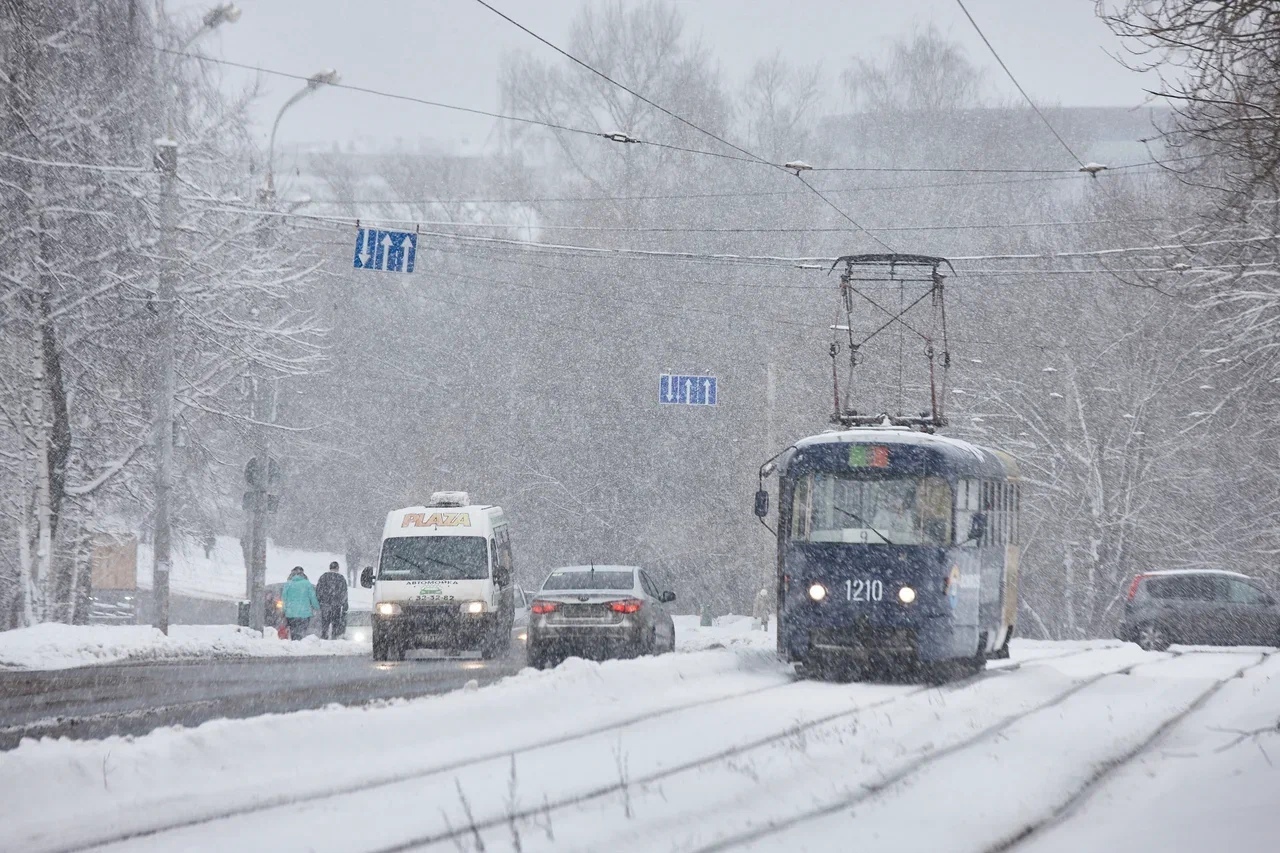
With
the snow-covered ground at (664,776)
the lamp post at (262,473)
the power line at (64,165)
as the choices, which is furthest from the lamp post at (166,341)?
the snow-covered ground at (664,776)

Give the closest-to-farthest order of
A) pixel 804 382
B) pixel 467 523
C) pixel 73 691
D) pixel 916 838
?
pixel 916 838 < pixel 73 691 < pixel 467 523 < pixel 804 382

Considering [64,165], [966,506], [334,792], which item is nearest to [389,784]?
[334,792]

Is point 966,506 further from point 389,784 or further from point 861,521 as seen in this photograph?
point 389,784

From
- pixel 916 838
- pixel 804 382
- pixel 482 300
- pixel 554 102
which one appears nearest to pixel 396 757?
pixel 916 838

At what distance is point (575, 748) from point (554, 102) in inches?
1673

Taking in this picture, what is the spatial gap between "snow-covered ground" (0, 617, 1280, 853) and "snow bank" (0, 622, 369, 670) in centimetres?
873

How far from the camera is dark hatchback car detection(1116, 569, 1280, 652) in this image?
2719cm

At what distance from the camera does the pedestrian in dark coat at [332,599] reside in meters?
30.6

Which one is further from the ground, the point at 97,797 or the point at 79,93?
the point at 79,93

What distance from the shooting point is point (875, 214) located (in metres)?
52.2

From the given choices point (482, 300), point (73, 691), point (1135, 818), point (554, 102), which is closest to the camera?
point (1135, 818)

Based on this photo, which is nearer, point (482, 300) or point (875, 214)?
point (875, 214)

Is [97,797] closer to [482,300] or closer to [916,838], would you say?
[916,838]

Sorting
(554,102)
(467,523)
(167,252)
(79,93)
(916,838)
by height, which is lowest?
(916,838)
